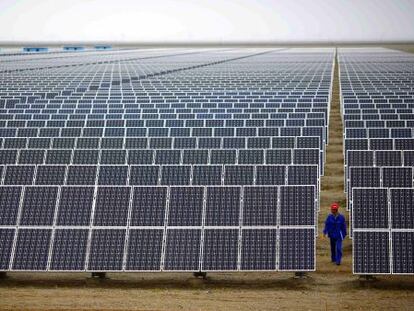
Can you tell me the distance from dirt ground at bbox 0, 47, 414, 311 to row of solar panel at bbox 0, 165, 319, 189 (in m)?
2.46

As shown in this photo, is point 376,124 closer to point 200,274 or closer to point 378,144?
point 378,144

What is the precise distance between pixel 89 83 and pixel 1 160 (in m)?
33.6

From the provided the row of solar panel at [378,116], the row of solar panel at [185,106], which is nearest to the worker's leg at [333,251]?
the row of solar panel at [378,116]

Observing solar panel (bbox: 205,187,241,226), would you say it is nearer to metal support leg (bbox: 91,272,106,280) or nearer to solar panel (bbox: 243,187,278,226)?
solar panel (bbox: 243,187,278,226)

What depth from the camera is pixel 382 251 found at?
13.5m

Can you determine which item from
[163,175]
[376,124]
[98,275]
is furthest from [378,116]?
[98,275]

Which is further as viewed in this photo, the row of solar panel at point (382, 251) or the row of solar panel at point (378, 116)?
the row of solar panel at point (378, 116)

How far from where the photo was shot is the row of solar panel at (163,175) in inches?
664

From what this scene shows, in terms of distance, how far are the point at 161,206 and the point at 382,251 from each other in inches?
170

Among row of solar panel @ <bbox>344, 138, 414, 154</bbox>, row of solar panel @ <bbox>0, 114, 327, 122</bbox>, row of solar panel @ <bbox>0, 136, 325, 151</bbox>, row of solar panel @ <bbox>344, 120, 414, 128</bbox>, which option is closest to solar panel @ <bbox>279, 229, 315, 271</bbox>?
row of solar panel @ <bbox>0, 136, 325, 151</bbox>

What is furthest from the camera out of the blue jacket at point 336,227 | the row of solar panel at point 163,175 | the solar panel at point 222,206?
the row of solar panel at point 163,175

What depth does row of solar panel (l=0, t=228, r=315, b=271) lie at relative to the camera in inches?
532

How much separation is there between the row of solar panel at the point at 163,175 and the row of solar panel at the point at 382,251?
11.2 feet

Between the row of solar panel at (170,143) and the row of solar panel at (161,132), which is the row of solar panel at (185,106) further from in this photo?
the row of solar panel at (170,143)
